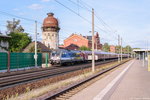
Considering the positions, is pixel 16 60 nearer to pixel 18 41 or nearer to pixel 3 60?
pixel 3 60

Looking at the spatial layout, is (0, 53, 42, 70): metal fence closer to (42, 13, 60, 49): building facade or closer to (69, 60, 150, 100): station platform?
(69, 60, 150, 100): station platform

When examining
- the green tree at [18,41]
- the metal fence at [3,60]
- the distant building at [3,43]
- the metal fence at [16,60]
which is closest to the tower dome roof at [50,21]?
the green tree at [18,41]

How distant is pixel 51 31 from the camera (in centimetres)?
8175

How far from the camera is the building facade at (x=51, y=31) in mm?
81562

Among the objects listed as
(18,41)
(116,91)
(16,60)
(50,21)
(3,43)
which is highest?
(50,21)

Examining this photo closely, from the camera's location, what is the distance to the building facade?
268ft

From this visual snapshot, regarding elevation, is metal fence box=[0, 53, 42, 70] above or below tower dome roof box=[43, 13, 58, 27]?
below

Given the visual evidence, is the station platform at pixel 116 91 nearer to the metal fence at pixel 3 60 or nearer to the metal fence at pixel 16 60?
the metal fence at pixel 3 60

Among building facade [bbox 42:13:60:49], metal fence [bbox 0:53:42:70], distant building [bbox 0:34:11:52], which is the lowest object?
metal fence [bbox 0:53:42:70]

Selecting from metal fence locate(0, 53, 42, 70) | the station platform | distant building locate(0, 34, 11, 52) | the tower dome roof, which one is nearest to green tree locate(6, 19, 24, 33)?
the tower dome roof

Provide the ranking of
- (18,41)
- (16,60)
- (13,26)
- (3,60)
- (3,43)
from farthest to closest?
(13,26), (18,41), (3,43), (16,60), (3,60)

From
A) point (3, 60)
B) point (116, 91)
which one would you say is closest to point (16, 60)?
point (3, 60)

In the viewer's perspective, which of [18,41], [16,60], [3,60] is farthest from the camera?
[18,41]

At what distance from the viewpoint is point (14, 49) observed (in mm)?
64188
